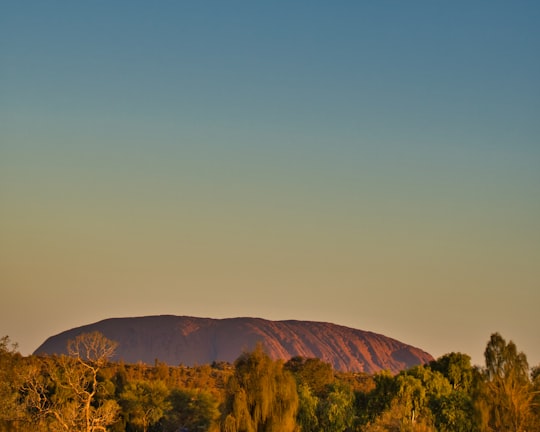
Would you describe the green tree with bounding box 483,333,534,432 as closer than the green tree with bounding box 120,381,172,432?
Yes

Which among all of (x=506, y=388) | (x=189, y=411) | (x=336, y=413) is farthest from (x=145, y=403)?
(x=506, y=388)

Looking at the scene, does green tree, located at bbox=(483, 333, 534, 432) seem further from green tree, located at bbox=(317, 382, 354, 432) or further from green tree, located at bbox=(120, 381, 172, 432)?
green tree, located at bbox=(120, 381, 172, 432)

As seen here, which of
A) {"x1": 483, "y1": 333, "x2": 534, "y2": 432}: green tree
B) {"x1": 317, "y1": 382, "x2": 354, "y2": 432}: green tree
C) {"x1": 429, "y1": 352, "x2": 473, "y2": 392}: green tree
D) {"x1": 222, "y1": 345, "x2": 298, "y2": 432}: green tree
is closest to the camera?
{"x1": 222, "y1": 345, "x2": 298, "y2": 432}: green tree

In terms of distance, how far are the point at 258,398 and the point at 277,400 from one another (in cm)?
144

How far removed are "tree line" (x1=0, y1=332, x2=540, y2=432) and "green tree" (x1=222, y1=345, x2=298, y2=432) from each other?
0.06 meters

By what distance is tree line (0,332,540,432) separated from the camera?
181 ft

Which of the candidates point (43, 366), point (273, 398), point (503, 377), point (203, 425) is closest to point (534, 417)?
point (503, 377)

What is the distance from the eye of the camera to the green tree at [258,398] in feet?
181

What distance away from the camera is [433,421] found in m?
68.6

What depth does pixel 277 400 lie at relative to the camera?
186 ft

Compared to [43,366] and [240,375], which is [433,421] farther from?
[43,366]

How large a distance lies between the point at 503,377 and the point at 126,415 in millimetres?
35767

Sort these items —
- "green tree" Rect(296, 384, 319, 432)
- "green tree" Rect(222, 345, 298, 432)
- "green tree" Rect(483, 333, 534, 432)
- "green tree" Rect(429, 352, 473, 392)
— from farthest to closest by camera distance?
"green tree" Rect(429, 352, 473, 392) < "green tree" Rect(296, 384, 319, 432) < "green tree" Rect(483, 333, 534, 432) < "green tree" Rect(222, 345, 298, 432)

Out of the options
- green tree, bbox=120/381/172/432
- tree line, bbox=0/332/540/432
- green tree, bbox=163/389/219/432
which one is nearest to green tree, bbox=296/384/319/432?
tree line, bbox=0/332/540/432
